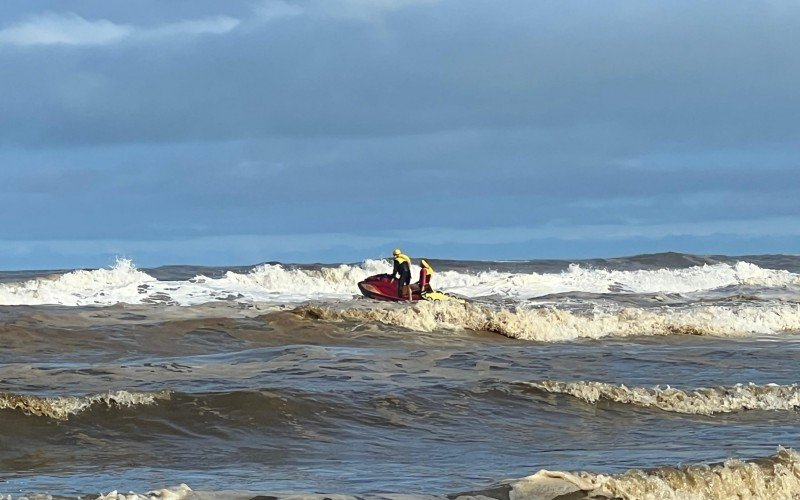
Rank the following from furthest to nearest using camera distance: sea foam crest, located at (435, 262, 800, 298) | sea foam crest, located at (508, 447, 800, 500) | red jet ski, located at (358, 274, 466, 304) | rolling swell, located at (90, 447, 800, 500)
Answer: sea foam crest, located at (435, 262, 800, 298), red jet ski, located at (358, 274, 466, 304), sea foam crest, located at (508, 447, 800, 500), rolling swell, located at (90, 447, 800, 500)

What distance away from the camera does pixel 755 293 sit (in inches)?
1475

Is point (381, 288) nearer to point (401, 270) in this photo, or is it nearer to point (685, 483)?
point (401, 270)

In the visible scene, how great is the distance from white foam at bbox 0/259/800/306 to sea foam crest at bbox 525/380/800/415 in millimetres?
21965

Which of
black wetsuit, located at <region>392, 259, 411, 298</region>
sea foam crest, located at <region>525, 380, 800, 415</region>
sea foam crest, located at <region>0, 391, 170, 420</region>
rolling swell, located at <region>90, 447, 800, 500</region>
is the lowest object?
rolling swell, located at <region>90, 447, 800, 500</region>

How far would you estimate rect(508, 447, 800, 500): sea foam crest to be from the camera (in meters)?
8.18

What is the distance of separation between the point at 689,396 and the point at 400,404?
11.4 ft

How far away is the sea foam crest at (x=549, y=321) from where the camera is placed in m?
23.5

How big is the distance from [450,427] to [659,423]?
2.26 metres

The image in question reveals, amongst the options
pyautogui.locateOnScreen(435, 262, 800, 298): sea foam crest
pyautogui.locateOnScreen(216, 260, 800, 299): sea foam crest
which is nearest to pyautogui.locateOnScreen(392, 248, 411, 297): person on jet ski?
pyautogui.locateOnScreen(216, 260, 800, 299): sea foam crest

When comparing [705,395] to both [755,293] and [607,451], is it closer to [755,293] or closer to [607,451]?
[607,451]

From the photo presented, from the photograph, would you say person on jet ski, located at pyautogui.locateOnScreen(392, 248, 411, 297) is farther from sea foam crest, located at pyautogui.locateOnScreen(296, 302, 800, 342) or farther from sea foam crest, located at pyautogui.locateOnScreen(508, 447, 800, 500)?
sea foam crest, located at pyautogui.locateOnScreen(508, 447, 800, 500)

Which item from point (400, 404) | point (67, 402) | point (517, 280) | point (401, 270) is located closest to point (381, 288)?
point (401, 270)

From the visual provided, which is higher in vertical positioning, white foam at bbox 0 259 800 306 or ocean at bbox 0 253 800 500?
white foam at bbox 0 259 800 306

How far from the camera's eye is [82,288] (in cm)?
3803
